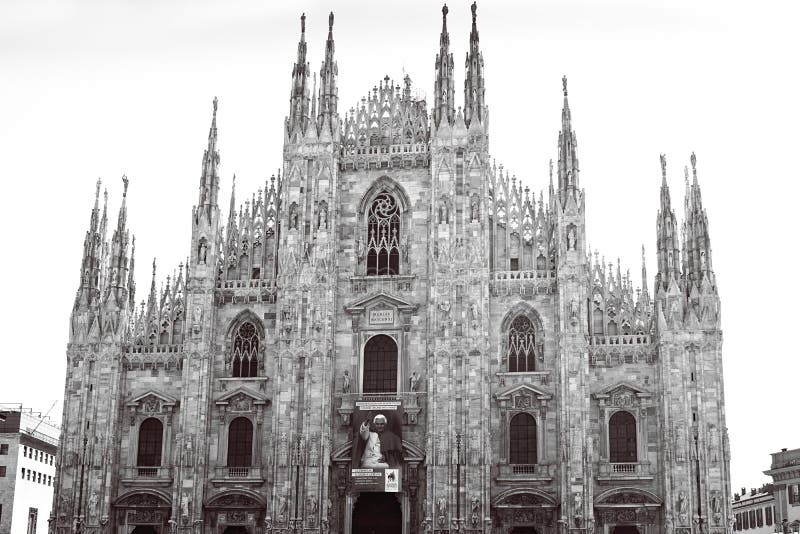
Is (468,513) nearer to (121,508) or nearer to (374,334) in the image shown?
(374,334)

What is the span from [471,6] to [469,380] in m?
20.2

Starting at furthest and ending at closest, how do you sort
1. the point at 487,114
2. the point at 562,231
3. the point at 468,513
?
the point at 487,114, the point at 562,231, the point at 468,513

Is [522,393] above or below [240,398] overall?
above

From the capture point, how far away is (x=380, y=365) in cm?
4994

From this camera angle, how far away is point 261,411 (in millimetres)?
50062

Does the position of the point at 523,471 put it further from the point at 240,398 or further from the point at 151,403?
the point at 151,403

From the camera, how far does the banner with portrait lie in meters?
47.5

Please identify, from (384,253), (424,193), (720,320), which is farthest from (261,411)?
(720,320)

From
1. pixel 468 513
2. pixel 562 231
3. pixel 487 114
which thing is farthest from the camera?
pixel 487 114

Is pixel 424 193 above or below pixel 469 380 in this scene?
above

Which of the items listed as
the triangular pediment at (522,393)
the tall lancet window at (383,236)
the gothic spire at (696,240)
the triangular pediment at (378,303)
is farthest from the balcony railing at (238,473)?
the gothic spire at (696,240)

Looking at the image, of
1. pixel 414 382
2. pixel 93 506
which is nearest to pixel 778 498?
pixel 414 382

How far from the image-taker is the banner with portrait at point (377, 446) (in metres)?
47.5

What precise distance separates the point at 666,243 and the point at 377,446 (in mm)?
16846
